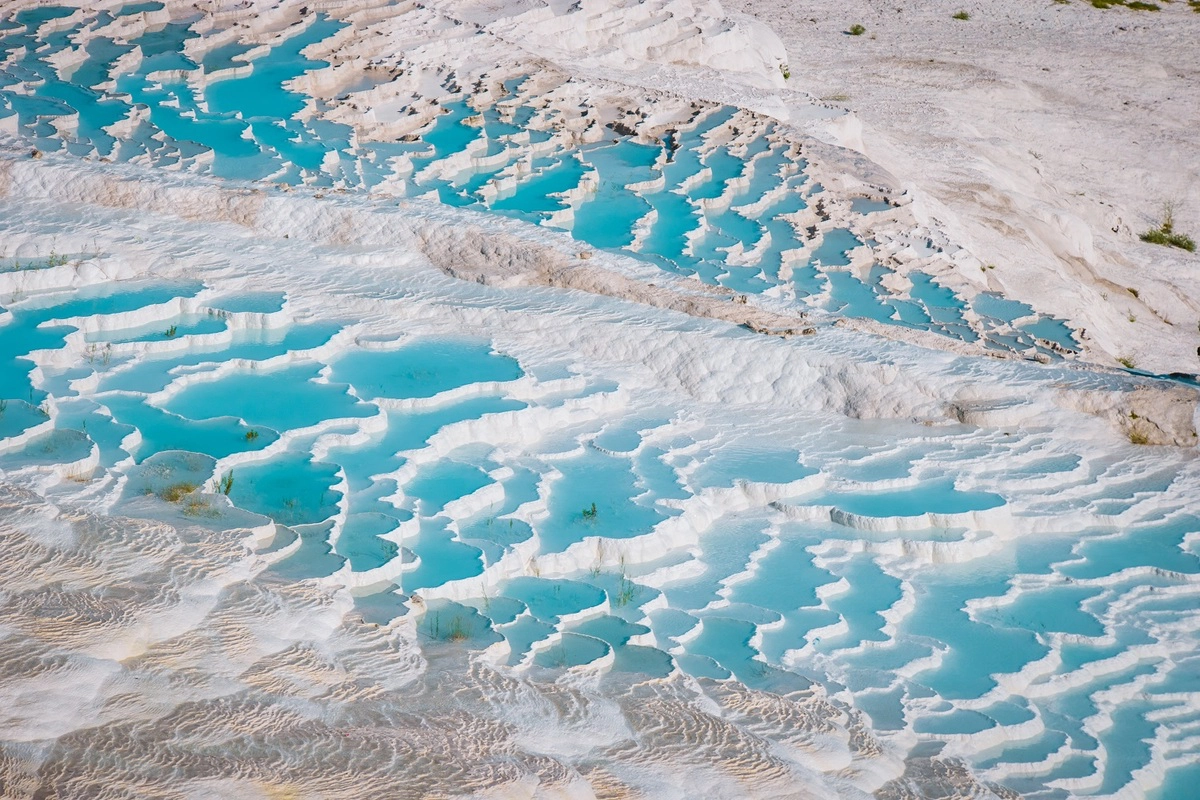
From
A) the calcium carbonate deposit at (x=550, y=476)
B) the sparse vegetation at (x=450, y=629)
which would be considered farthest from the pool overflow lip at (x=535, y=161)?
the sparse vegetation at (x=450, y=629)

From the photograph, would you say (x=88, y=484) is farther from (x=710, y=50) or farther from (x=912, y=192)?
(x=710, y=50)

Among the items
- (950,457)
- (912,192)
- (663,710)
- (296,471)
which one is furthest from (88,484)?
(912,192)

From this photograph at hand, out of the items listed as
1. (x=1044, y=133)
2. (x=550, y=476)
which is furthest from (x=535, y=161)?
(x=1044, y=133)

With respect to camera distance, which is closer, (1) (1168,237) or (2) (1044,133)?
(1) (1168,237)

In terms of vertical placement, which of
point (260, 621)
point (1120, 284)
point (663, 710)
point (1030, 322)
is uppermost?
point (260, 621)

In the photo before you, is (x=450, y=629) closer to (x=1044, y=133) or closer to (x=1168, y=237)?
(x=1168, y=237)

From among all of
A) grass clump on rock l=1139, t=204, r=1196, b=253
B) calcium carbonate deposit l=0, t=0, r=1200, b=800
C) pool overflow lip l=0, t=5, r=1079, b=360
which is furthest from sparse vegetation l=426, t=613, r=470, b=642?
grass clump on rock l=1139, t=204, r=1196, b=253

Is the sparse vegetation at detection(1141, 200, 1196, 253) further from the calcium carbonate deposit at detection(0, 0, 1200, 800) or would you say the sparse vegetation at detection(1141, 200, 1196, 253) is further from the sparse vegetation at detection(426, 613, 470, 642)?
the sparse vegetation at detection(426, 613, 470, 642)
